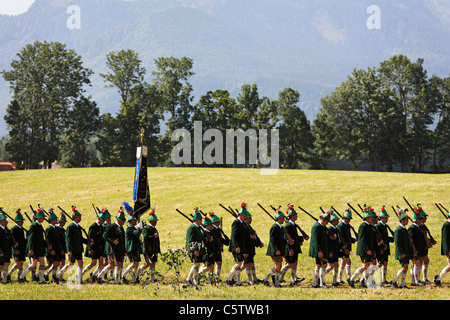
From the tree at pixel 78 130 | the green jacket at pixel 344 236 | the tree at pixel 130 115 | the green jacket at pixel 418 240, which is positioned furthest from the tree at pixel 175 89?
the green jacket at pixel 418 240

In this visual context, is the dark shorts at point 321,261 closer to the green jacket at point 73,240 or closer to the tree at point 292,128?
the green jacket at point 73,240

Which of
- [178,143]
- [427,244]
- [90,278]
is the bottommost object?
[90,278]

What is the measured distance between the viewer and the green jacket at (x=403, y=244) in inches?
631

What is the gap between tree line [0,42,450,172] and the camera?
233 feet

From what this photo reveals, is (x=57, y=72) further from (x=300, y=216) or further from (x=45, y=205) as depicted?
(x=300, y=216)

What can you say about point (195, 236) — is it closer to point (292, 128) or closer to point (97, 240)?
point (97, 240)

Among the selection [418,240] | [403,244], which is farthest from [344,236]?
[418,240]

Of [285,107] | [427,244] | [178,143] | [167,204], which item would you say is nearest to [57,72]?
[178,143]

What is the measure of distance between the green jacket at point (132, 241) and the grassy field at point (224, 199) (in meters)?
1.31

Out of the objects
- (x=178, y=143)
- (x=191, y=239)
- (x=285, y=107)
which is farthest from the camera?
(x=285, y=107)

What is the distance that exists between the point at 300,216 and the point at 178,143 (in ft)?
132

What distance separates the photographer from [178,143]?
2702 inches
